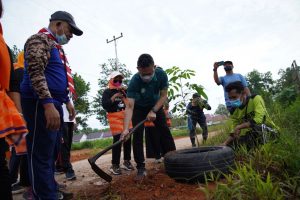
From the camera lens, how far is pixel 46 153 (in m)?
2.65

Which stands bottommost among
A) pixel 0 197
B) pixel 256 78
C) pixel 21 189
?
pixel 21 189

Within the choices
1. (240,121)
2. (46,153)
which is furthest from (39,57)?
(240,121)

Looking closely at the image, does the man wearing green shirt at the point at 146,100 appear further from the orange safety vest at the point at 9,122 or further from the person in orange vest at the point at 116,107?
the orange safety vest at the point at 9,122

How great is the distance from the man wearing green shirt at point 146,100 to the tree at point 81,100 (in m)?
26.1

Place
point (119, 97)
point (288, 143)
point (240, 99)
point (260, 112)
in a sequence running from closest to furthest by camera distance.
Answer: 1. point (288, 143)
2. point (260, 112)
3. point (240, 99)
4. point (119, 97)

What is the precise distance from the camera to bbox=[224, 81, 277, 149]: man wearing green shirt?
396 cm

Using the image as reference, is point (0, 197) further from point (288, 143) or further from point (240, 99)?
point (240, 99)

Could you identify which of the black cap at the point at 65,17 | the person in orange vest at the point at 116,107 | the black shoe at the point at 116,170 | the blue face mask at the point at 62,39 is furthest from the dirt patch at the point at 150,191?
the black cap at the point at 65,17

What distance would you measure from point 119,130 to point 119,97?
59 centimetres

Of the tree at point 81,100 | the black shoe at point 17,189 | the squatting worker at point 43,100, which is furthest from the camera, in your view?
the tree at point 81,100

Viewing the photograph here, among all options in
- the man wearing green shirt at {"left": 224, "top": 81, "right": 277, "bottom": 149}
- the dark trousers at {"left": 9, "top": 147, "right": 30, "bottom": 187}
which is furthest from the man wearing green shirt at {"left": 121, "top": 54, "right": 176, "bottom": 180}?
the dark trousers at {"left": 9, "top": 147, "right": 30, "bottom": 187}

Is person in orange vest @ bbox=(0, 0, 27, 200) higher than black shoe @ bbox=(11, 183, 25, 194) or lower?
higher

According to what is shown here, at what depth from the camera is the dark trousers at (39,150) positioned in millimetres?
2553

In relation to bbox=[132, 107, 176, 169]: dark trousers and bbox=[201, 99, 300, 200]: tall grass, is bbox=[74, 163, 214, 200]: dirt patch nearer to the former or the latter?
bbox=[201, 99, 300, 200]: tall grass
